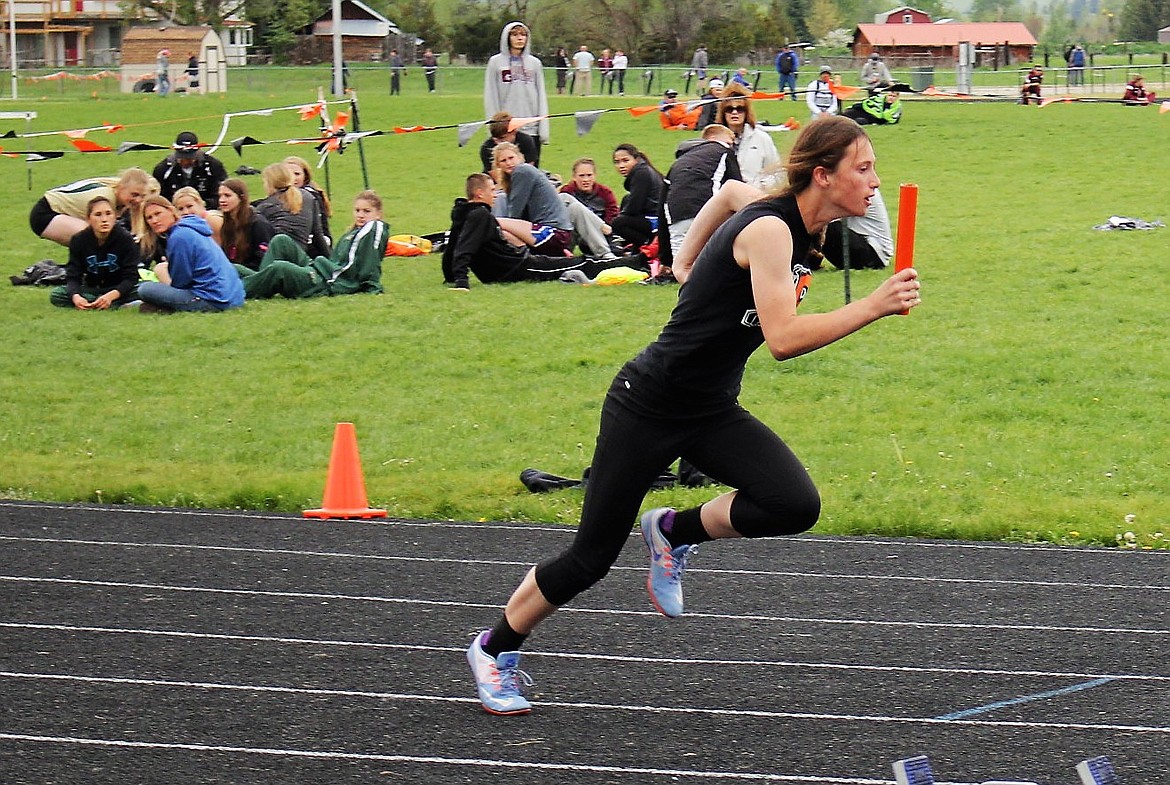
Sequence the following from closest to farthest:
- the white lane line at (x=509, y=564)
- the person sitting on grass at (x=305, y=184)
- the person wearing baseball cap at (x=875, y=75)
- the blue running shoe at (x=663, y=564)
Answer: the blue running shoe at (x=663, y=564) → the white lane line at (x=509, y=564) → the person sitting on grass at (x=305, y=184) → the person wearing baseball cap at (x=875, y=75)

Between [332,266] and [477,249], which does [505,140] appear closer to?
[477,249]

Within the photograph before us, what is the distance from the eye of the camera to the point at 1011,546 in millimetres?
7309

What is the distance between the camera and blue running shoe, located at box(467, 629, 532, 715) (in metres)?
4.86

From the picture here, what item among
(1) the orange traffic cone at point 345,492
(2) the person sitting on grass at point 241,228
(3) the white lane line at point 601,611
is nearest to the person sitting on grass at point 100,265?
(2) the person sitting on grass at point 241,228

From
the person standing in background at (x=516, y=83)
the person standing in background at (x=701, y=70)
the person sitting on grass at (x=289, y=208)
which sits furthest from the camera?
the person standing in background at (x=701, y=70)

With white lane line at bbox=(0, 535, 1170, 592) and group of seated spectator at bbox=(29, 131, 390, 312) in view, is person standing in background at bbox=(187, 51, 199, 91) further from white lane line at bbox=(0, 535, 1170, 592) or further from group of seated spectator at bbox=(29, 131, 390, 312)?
white lane line at bbox=(0, 535, 1170, 592)

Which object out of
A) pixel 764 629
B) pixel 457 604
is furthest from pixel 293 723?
pixel 764 629

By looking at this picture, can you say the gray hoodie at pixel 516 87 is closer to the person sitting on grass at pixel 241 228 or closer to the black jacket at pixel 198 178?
the black jacket at pixel 198 178

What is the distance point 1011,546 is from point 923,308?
6.40m

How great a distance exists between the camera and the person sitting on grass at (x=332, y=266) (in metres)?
14.2

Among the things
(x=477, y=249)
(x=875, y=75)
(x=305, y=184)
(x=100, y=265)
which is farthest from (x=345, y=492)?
(x=875, y=75)

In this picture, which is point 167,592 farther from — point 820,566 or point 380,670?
point 820,566

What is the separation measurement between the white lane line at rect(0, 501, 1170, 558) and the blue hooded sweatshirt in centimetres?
512

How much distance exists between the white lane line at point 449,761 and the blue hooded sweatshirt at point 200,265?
871 centimetres
